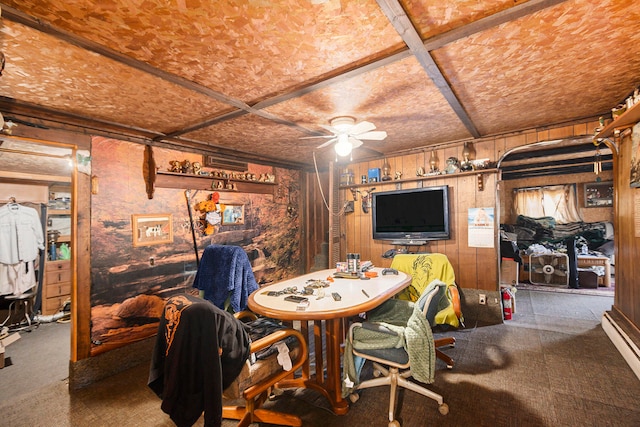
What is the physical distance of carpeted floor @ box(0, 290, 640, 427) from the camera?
194 cm

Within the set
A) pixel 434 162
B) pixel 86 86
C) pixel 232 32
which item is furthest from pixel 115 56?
pixel 434 162

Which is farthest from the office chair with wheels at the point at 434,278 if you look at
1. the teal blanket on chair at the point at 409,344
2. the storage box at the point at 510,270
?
the storage box at the point at 510,270

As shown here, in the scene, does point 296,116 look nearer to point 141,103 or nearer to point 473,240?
point 141,103

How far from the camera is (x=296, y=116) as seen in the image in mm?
2619

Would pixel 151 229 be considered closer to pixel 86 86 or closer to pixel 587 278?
pixel 86 86

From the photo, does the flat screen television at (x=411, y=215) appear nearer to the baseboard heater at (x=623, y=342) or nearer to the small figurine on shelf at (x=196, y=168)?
the baseboard heater at (x=623, y=342)

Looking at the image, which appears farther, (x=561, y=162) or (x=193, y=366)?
(x=561, y=162)

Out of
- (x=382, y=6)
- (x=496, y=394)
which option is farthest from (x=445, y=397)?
(x=382, y=6)

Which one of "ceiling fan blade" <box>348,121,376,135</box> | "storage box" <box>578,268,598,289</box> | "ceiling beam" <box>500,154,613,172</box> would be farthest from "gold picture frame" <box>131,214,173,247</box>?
"storage box" <box>578,268,598,289</box>

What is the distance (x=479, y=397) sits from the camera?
2.15 metres

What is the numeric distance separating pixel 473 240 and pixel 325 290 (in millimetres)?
2361

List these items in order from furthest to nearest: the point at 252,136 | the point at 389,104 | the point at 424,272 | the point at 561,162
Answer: the point at 561,162 → the point at 252,136 → the point at 424,272 → the point at 389,104

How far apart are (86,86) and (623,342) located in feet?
16.7

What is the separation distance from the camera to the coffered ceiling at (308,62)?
1264 mm
